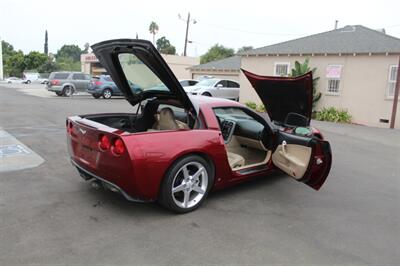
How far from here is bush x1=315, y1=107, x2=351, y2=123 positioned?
15.6 metres

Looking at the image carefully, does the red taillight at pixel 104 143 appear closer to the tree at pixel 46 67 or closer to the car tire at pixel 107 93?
the car tire at pixel 107 93

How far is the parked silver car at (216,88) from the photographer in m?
19.9

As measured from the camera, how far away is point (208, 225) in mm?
3912

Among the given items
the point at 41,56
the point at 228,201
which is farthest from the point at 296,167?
the point at 41,56

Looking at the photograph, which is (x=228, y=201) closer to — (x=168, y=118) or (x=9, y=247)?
(x=168, y=118)

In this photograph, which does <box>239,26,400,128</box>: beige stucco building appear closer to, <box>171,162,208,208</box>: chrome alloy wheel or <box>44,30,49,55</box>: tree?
<box>171,162,208,208</box>: chrome alloy wheel

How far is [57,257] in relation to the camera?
3.15m

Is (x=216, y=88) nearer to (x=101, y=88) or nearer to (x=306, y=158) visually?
(x=101, y=88)

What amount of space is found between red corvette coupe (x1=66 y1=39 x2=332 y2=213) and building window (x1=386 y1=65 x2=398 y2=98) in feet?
37.1

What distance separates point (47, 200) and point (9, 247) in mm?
1199

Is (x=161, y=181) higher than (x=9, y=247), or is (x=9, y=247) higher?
(x=161, y=181)

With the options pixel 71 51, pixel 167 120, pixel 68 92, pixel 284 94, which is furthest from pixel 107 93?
pixel 71 51

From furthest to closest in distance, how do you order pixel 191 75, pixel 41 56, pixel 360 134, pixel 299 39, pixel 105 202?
pixel 41 56, pixel 191 75, pixel 299 39, pixel 360 134, pixel 105 202

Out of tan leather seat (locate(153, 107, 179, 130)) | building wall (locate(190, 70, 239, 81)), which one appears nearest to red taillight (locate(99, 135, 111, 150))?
tan leather seat (locate(153, 107, 179, 130))
